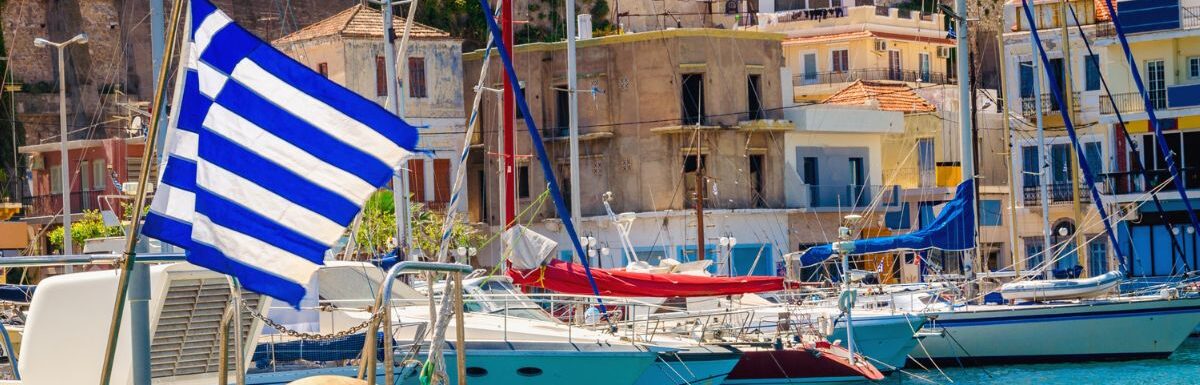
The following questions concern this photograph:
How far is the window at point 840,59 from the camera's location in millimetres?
62281

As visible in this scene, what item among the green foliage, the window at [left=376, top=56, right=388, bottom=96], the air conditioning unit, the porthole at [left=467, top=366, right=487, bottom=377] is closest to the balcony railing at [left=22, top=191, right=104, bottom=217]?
the air conditioning unit

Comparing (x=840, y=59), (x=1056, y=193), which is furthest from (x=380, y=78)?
(x=840, y=59)

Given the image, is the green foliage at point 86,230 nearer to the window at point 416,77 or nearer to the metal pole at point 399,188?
the window at point 416,77

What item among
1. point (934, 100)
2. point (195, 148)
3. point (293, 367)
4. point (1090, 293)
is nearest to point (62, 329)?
point (293, 367)

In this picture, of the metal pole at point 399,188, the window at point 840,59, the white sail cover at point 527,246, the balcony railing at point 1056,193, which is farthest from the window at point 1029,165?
the metal pole at point 399,188

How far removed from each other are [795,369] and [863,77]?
3585 centimetres

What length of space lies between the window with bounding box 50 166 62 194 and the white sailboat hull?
3253 centimetres

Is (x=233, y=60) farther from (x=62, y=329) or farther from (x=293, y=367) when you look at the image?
(x=293, y=367)

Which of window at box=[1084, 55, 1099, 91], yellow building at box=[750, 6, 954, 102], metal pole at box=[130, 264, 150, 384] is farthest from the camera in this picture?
yellow building at box=[750, 6, 954, 102]

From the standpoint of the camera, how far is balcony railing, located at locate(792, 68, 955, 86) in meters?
61.6

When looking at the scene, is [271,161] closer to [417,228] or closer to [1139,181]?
[417,228]

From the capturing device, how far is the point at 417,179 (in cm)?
4862

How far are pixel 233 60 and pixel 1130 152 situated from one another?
37.8m

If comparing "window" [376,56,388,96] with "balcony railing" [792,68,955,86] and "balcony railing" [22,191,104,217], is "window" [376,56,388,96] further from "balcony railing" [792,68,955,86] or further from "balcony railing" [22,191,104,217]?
"balcony railing" [792,68,955,86]
